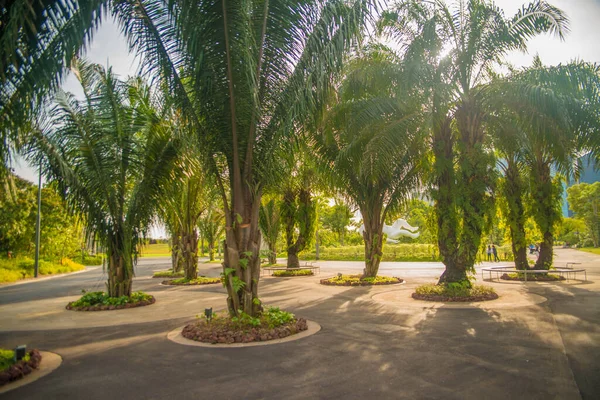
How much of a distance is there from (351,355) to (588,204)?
6066 centimetres

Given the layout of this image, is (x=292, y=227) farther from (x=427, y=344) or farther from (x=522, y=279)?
(x=427, y=344)

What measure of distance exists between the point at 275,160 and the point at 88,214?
19.9 feet

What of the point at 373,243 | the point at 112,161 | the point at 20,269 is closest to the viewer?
the point at 112,161

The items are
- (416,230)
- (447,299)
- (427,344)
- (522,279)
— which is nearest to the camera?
(427,344)

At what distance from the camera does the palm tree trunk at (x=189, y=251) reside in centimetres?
1855

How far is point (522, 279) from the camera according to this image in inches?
664

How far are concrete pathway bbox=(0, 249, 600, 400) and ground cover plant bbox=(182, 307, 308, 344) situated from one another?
1.55 feet

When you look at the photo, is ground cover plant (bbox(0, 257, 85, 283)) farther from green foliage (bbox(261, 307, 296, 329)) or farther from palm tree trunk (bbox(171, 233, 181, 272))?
green foliage (bbox(261, 307, 296, 329))

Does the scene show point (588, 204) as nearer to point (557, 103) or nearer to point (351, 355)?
point (557, 103)

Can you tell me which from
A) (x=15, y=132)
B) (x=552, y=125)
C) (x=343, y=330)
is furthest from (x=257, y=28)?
(x=552, y=125)

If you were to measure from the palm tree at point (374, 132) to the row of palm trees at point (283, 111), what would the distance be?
58 millimetres

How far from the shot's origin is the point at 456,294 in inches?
452

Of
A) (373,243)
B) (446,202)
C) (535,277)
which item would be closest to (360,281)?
(373,243)

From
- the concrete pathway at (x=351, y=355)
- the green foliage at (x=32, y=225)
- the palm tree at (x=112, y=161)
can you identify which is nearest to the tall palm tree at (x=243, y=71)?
the concrete pathway at (x=351, y=355)
